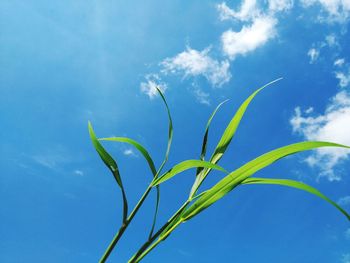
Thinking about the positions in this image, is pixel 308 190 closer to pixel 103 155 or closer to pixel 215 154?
pixel 215 154

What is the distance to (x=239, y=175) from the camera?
27.0 inches

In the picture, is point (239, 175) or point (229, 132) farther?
point (229, 132)

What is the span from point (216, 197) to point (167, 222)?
0.11m

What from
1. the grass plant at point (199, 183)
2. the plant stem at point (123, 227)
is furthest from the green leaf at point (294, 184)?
the plant stem at point (123, 227)

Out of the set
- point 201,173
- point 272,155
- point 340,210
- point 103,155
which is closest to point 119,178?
point 103,155

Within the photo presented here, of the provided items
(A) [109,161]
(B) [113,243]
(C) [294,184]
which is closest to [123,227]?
(B) [113,243]

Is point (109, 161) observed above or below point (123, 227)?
above

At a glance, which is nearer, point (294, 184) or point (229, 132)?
point (294, 184)

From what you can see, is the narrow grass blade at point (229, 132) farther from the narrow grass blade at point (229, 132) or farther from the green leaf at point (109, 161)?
the green leaf at point (109, 161)

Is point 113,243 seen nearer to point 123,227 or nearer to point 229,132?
point 123,227

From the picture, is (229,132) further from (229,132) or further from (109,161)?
(109,161)

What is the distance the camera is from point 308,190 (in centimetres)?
63

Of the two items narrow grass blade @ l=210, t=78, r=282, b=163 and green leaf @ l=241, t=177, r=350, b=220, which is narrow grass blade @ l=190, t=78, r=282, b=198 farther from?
green leaf @ l=241, t=177, r=350, b=220

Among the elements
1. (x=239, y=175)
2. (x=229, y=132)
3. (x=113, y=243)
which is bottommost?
(x=113, y=243)
